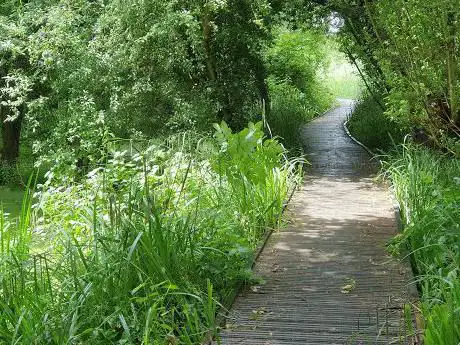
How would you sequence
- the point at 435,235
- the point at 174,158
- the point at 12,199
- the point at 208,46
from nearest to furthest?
the point at 435,235
the point at 174,158
the point at 208,46
the point at 12,199

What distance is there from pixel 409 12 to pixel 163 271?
5134 mm

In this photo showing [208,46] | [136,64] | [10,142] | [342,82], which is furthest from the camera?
[342,82]

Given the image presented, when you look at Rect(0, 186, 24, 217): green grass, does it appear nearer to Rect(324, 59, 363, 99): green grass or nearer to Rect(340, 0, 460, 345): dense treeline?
Rect(340, 0, 460, 345): dense treeline

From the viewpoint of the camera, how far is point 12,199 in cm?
1670

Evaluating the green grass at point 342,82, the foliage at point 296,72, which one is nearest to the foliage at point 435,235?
the foliage at point 296,72

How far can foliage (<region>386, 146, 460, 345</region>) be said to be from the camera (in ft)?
12.4

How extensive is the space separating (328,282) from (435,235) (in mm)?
979

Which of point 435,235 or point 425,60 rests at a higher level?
point 425,60

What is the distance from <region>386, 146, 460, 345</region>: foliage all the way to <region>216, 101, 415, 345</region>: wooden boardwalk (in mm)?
254

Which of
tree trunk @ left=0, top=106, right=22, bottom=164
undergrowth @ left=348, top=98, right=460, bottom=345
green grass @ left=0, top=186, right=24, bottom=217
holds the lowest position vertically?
green grass @ left=0, top=186, right=24, bottom=217

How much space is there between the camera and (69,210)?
21.7 ft

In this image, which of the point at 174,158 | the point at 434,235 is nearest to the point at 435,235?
the point at 434,235

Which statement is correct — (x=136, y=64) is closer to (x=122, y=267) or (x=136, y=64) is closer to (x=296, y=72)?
(x=122, y=267)

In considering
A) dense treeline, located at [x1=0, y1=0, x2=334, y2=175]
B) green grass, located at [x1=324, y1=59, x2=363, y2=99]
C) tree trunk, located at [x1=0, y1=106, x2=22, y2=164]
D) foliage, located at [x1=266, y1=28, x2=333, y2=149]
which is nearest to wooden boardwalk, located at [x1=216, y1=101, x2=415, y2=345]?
dense treeline, located at [x1=0, y1=0, x2=334, y2=175]
